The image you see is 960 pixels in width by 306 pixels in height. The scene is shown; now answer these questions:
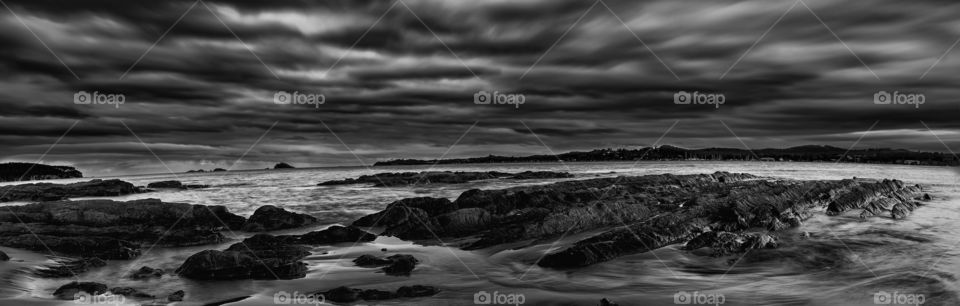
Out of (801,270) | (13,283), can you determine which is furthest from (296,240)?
(801,270)

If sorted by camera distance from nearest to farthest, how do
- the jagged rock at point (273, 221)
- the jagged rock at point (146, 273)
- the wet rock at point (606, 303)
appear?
the wet rock at point (606, 303)
the jagged rock at point (146, 273)
the jagged rock at point (273, 221)

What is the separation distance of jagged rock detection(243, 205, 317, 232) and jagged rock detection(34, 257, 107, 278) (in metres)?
6.54

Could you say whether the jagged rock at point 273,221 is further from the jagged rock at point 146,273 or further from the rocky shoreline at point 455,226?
the jagged rock at point 146,273

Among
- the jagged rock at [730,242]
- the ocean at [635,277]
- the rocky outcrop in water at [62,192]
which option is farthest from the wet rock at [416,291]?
the rocky outcrop in water at [62,192]

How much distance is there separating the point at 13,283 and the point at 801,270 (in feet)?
50.6

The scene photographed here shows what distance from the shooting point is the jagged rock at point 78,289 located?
898 centimetres

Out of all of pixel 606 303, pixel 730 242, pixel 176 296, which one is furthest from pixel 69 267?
pixel 730 242

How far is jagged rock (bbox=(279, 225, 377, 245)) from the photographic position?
15203mm

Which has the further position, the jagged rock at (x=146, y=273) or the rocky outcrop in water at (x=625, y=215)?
the rocky outcrop in water at (x=625, y=215)

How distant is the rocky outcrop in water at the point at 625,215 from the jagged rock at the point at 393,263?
287 centimetres

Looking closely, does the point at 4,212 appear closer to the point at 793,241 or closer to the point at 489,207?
the point at 489,207

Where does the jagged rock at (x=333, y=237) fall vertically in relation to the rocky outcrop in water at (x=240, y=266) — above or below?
above

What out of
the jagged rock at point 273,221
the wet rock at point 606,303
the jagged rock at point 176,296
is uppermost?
the jagged rock at point 273,221

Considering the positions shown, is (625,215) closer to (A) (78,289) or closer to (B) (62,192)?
(A) (78,289)
